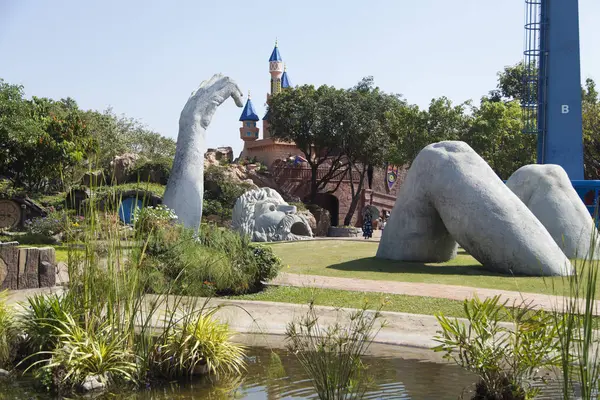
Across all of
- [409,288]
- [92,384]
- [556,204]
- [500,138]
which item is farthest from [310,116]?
[92,384]

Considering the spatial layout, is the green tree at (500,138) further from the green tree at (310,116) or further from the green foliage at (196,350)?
the green foliage at (196,350)

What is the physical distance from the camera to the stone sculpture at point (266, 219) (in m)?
20.3

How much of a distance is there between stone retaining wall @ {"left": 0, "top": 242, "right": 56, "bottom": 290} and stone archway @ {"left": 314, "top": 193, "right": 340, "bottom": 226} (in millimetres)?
28747

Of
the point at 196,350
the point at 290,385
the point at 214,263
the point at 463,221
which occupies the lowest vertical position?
the point at 290,385

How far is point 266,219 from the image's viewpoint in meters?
20.6

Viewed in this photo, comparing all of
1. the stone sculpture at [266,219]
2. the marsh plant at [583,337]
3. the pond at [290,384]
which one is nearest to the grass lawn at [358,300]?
the pond at [290,384]

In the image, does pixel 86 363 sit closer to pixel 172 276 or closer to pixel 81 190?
pixel 172 276

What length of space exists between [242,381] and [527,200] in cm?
1104

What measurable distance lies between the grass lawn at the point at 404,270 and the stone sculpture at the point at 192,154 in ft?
7.71

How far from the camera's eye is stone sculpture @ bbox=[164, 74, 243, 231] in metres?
14.6

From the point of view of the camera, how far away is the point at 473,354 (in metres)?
4.37

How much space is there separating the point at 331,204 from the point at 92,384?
111ft

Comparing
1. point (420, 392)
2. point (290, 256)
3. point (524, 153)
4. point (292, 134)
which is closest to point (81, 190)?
point (292, 134)

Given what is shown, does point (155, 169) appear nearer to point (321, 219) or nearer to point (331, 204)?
point (321, 219)
